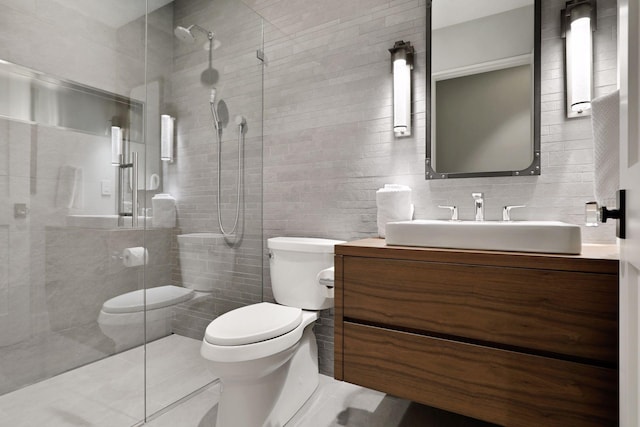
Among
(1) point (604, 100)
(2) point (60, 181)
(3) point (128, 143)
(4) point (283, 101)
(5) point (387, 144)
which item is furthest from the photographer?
(4) point (283, 101)

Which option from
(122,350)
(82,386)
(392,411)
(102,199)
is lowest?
(392,411)

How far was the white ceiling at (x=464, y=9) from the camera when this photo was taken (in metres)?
1.50

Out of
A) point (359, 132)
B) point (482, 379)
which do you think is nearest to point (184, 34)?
point (359, 132)

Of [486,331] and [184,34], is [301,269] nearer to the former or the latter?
[486,331]

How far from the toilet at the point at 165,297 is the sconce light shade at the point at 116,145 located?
462 mm

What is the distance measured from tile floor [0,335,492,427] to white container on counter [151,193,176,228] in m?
0.58

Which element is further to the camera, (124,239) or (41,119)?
(124,239)

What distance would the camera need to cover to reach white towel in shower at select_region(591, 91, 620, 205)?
102 centimetres

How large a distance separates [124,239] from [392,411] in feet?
4.94

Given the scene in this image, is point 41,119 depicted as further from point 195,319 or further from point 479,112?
point 479,112

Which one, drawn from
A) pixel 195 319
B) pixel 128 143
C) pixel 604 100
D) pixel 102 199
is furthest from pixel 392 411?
pixel 128 143

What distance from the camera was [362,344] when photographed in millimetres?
1311

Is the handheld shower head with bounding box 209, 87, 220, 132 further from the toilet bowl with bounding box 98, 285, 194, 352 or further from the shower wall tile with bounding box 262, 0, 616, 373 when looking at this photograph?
the toilet bowl with bounding box 98, 285, 194, 352

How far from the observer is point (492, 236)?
1125 millimetres
